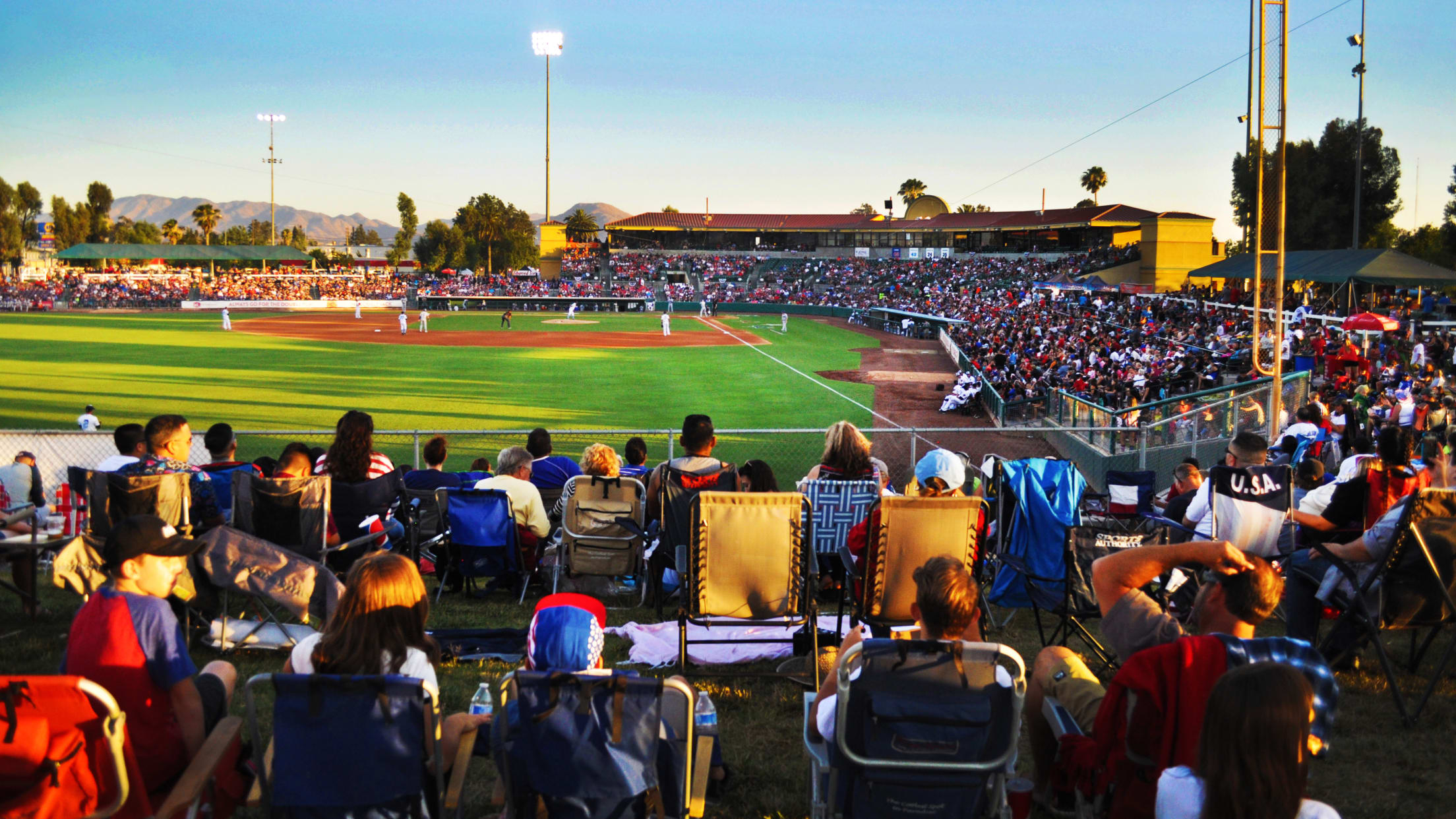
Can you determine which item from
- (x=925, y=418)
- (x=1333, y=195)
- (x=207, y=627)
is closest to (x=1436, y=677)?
(x=207, y=627)

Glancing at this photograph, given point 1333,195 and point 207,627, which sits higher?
point 1333,195

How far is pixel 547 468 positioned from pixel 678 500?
309 centimetres

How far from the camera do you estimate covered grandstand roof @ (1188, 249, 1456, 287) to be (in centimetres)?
2450

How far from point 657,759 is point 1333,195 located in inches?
2352

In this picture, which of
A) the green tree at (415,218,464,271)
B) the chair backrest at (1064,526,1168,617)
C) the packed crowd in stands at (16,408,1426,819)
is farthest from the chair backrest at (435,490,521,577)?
the green tree at (415,218,464,271)

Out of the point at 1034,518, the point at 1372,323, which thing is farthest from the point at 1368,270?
the point at 1034,518

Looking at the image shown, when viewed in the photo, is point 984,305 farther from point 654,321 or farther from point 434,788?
point 434,788

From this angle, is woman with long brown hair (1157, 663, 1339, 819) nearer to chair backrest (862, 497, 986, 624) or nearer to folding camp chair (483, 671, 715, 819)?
folding camp chair (483, 671, 715, 819)

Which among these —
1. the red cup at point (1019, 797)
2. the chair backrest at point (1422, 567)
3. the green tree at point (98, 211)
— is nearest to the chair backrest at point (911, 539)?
the red cup at point (1019, 797)

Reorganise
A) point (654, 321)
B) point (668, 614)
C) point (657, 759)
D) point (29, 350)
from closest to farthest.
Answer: point (657, 759) → point (668, 614) → point (29, 350) → point (654, 321)

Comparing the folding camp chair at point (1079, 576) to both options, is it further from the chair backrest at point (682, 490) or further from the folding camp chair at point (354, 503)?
the folding camp chair at point (354, 503)

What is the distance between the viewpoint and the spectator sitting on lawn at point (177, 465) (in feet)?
23.7

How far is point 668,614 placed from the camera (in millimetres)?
7781

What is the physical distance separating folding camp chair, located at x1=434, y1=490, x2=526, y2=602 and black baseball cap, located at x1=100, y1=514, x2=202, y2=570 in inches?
155
